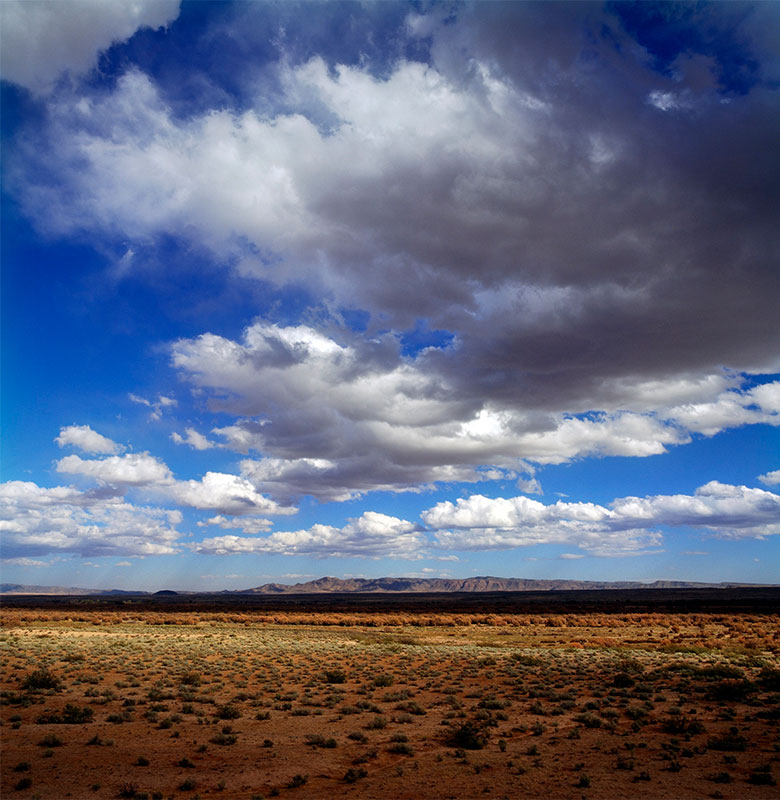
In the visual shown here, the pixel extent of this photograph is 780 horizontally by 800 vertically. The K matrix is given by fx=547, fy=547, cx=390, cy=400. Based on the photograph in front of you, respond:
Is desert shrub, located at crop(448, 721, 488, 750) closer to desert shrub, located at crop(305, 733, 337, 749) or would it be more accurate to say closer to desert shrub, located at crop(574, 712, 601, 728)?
desert shrub, located at crop(305, 733, 337, 749)

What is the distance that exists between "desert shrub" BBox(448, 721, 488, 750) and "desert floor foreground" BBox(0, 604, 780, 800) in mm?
62

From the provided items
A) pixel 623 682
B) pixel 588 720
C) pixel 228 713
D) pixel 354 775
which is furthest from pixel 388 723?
pixel 623 682

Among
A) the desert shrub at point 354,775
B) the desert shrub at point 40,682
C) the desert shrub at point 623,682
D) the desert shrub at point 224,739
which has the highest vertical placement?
the desert shrub at point 354,775

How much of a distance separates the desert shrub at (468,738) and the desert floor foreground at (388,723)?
62 mm

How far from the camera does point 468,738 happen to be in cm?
1506

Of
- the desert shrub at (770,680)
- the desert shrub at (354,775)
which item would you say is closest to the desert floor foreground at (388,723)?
the desert shrub at (354,775)

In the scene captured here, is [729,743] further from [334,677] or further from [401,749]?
[334,677]

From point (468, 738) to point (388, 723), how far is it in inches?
134

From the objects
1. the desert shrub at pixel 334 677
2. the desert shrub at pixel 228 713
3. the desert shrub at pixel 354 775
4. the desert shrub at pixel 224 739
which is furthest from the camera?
the desert shrub at pixel 334 677

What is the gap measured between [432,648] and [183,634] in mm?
24774

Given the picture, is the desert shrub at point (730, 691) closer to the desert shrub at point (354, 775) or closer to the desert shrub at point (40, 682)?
the desert shrub at point (354, 775)

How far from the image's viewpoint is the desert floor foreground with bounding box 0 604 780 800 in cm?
1202

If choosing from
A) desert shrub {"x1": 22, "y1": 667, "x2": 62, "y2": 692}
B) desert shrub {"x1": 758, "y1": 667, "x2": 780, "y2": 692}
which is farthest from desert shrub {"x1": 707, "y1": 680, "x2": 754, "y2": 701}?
desert shrub {"x1": 22, "y1": 667, "x2": 62, "y2": 692}

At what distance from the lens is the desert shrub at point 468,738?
581 inches
